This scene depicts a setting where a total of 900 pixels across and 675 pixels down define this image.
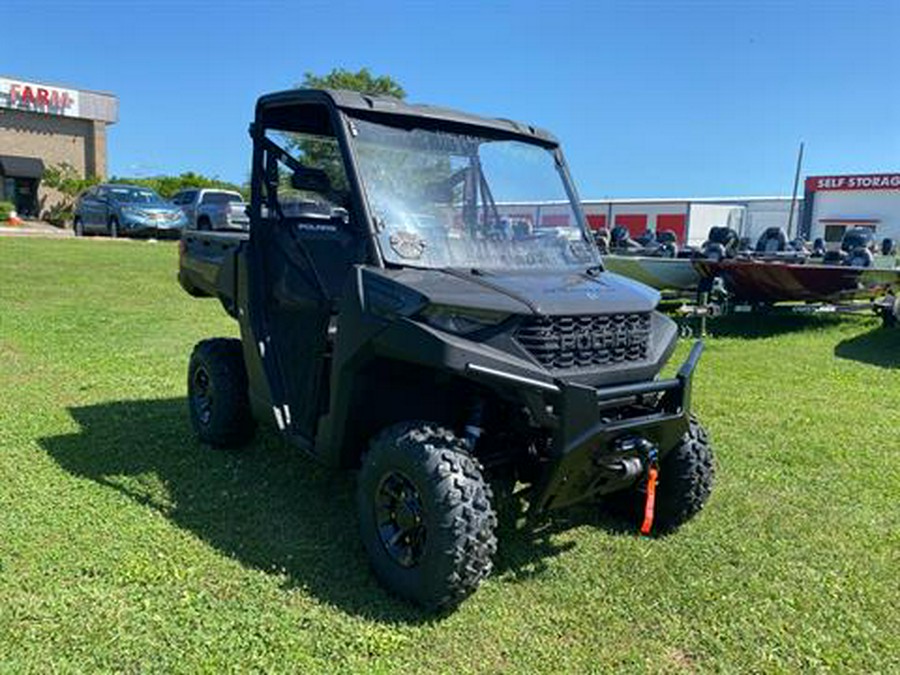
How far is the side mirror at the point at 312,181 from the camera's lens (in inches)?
150

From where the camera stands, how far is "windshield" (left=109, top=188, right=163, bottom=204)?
2381cm

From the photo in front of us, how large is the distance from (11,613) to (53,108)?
4374cm

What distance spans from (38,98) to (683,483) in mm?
43985

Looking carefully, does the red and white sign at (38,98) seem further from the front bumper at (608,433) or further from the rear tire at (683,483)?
the front bumper at (608,433)

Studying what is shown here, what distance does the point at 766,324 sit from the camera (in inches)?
484

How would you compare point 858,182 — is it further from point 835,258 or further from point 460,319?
point 460,319

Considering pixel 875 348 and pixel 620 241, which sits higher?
pixel 620 241

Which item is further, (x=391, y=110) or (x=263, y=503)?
(x=263, y=503)

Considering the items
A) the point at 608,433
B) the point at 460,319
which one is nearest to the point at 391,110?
the point at 460,319

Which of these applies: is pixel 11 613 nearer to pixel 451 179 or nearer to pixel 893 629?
pixel 451 179

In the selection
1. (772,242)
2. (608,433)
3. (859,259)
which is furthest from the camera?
(772,242)

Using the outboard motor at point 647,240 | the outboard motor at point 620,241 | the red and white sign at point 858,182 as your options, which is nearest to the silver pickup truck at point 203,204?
the outboard motor at point 620,241

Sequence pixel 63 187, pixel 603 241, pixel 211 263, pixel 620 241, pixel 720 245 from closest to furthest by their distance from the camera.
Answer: pixel 211 263 < pixel 720 245 < pixel 603 241 < pixel 620 241 < pixel 63 187

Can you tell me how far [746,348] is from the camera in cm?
1003
